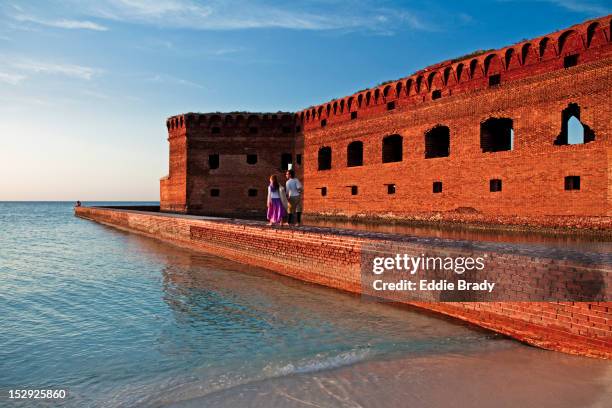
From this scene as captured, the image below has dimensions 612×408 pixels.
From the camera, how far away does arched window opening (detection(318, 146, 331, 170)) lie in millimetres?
28578

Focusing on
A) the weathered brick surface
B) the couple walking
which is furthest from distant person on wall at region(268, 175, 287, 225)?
the weathered brick surface

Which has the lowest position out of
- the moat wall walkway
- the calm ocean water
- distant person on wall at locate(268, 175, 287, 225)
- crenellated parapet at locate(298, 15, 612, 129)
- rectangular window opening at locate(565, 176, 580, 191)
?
the calm ocean water

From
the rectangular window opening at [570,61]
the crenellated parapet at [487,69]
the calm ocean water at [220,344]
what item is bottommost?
the calm ocean water at [220,344]

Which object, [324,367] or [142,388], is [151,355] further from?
[324,367]

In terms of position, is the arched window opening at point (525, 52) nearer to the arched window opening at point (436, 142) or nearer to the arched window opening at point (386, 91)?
the arched window opening at point (436, 142)

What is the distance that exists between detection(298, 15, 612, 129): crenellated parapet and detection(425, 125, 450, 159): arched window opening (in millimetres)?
1434

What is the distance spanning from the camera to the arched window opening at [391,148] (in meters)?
23.3

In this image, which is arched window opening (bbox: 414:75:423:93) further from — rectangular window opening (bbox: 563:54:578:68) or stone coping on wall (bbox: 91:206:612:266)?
stone coping on wall (bbox: 91:206:612:266)

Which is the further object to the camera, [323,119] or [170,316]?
[323,119]

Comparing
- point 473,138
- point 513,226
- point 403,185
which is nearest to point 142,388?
point 513,226

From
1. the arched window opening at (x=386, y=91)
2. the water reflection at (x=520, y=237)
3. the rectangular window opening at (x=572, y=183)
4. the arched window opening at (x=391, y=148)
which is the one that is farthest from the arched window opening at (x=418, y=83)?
the rectangular window opening at (x=572, y=183)

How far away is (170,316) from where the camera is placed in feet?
24.3

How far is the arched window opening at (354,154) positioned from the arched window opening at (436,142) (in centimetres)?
530

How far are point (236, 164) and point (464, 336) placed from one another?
1035 inches
